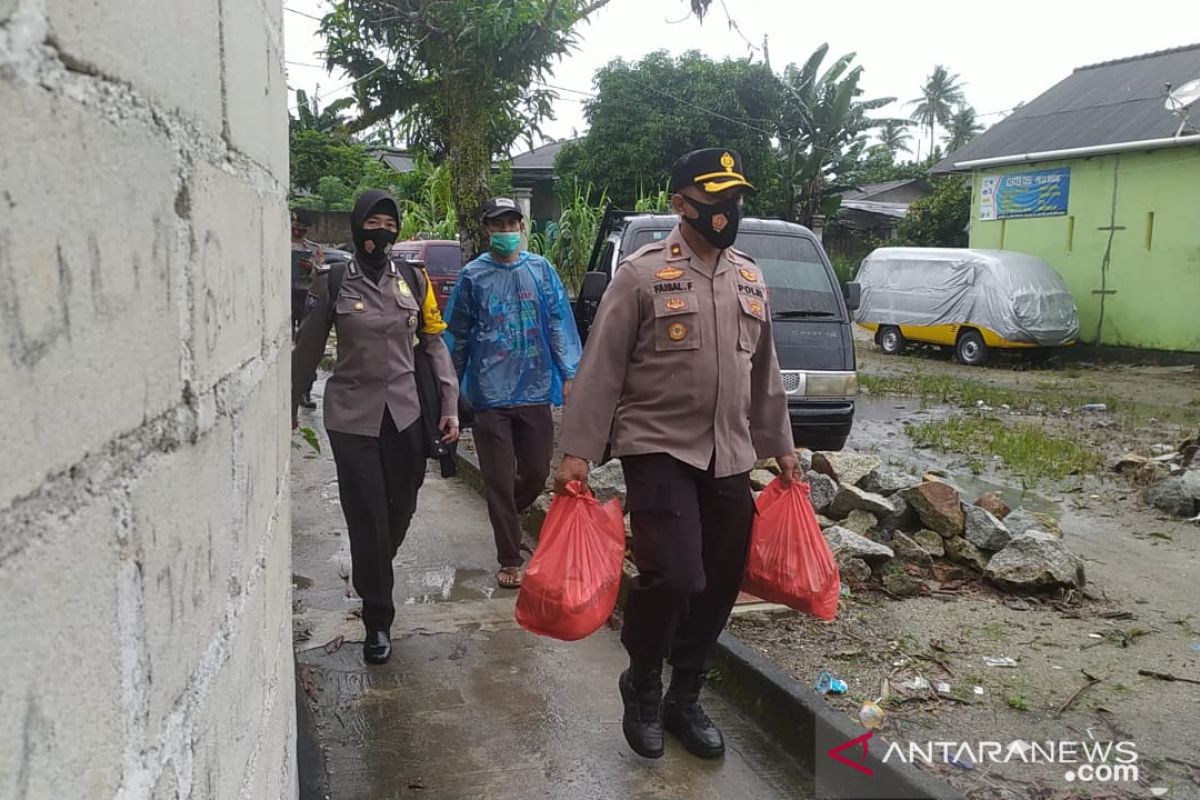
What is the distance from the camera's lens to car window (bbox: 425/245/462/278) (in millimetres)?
15680

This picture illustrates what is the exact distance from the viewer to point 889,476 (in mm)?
6453

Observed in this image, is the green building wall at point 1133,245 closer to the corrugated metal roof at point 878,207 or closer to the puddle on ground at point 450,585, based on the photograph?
the corrugated metal roof at point 878,207

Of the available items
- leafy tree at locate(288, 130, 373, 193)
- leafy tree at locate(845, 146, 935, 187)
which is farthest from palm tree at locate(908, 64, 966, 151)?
leafy tree at locate(288, 130, 373, 193)

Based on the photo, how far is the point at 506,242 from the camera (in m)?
4.89

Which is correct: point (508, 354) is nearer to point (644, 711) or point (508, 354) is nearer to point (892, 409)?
point (644, 711)

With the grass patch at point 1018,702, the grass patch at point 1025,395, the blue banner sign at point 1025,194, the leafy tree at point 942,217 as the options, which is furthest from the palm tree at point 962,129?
the grass patch at point 1018,702

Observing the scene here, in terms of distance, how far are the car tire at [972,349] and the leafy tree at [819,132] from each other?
24.7ft

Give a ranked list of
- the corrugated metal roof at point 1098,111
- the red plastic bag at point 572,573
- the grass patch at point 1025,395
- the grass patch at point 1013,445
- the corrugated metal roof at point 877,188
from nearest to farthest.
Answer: the red plastic bag at point 572,573 → the grass patch at point 1013,445 → the grass patch at point 1025,395 → the corrugated metal roof at point 1098,111 → the corrugated metal roof at point 877,188

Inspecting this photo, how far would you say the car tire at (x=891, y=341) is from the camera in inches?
771

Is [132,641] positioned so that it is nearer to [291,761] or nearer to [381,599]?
[291,761]

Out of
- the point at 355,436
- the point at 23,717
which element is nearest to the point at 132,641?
the point at 23,717

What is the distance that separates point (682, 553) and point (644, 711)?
593 millimetres

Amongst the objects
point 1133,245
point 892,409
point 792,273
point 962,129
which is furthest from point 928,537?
point 962,129

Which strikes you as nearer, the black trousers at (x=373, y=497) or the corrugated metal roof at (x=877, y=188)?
the black trousers at (x=373, y=497)
